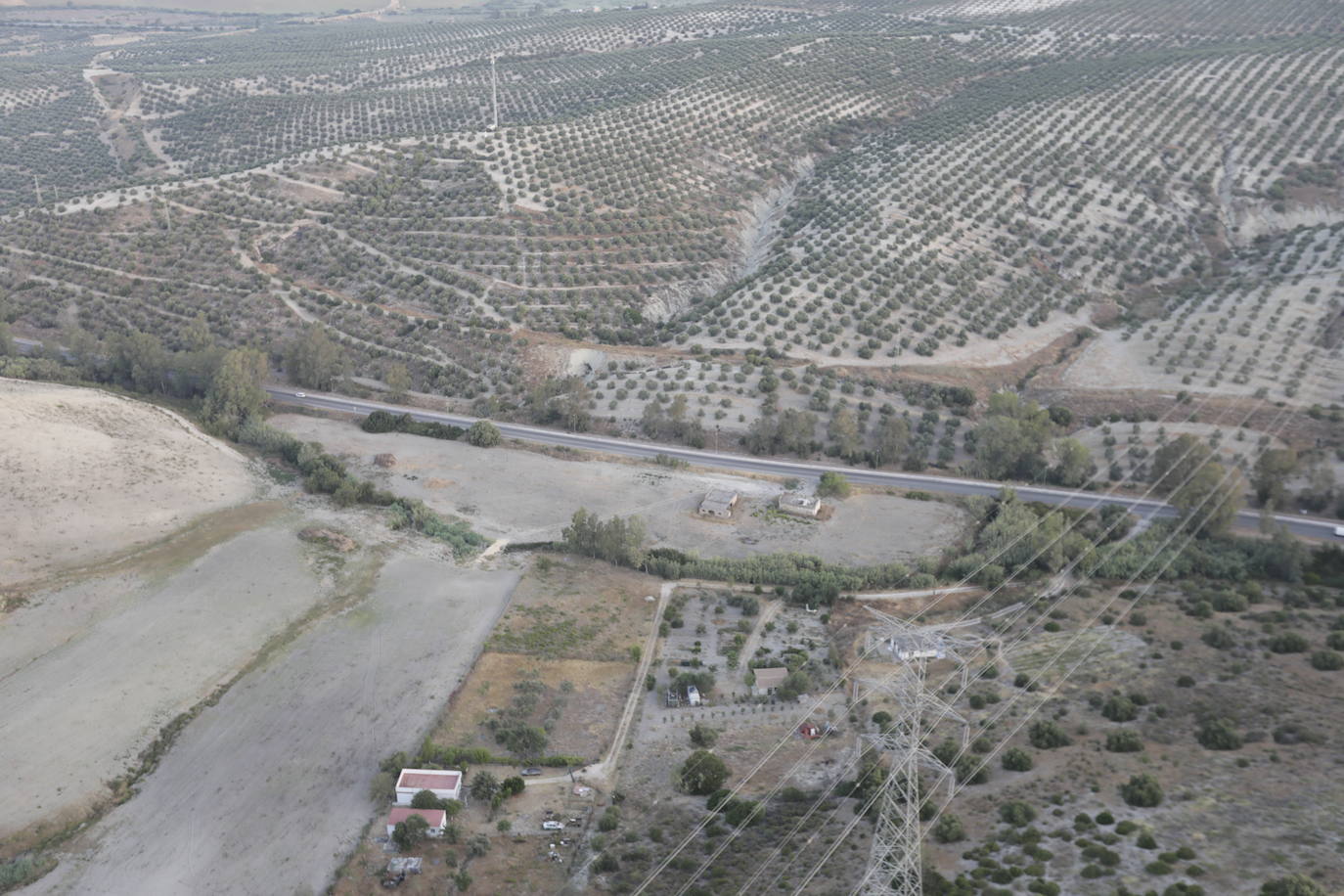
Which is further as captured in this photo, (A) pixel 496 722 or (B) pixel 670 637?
(B) pixel 670 637

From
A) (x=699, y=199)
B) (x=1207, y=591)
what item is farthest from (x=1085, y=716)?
(x=699, y=199)

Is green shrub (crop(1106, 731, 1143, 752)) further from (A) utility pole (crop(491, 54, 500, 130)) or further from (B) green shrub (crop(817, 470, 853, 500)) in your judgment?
(A) utility pole (crop(491, 54, 500, 130))

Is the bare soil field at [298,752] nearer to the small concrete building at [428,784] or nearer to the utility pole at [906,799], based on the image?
the small concrete building at [428,784]

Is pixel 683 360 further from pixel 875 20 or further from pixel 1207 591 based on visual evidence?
pixel 875 20

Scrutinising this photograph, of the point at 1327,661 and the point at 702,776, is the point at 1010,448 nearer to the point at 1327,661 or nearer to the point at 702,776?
the point at 1327,661

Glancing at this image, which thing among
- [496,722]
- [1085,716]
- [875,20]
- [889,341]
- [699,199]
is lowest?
[496,722]

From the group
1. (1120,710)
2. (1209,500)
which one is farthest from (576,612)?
(1209,500)
